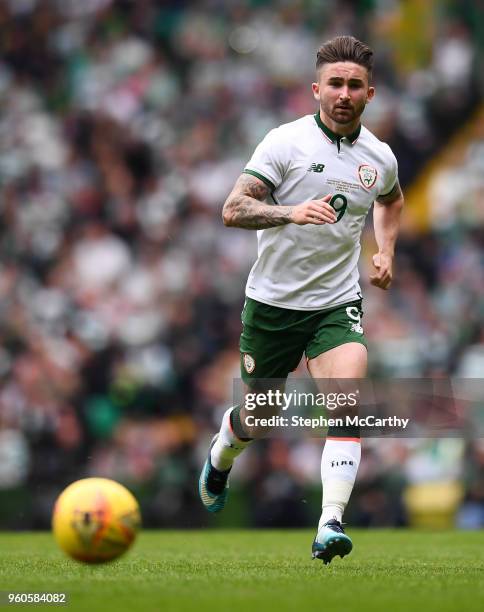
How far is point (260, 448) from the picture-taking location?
1209 centimetres

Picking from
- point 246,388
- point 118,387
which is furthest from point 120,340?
point 246,388

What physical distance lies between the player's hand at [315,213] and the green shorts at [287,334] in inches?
35.5

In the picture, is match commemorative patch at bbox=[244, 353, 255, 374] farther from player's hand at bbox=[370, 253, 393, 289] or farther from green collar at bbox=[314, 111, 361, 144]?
green collar at bbox=[314, 111, 361, 144]

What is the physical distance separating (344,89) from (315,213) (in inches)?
36.9

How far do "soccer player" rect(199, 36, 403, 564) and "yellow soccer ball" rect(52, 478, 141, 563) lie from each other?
1237 mm

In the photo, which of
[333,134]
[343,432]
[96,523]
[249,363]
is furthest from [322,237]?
[96,523]

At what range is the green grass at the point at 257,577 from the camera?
4.64 metres

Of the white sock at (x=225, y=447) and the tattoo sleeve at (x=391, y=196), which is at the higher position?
the tattoo sleeve at (x=391, y=196)

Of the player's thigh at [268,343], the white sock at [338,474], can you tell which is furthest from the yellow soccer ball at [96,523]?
the player's thigh at [268,343]

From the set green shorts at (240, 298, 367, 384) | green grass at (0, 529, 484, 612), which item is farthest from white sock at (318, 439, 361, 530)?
green shorts at (240, 298, 367, 384)

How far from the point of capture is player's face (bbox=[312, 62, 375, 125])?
264 inches

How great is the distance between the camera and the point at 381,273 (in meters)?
6.94

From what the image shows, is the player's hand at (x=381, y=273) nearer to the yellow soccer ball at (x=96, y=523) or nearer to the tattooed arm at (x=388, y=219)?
the tattooed arm at (x=388, y=219)

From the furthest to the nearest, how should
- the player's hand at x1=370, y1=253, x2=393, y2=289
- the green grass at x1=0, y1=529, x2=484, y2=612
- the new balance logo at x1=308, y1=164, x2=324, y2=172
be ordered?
1. the player's hand at x1=370, y1=253, x2=393, y2=289
2. the new balance logo at x1=308, y1=164, x2=324, y2=172
3. the green grass at x1=0, y1=529, x2=484, y2=612
